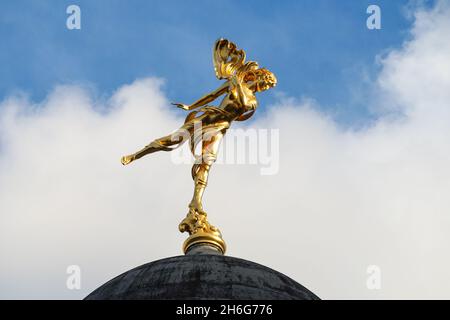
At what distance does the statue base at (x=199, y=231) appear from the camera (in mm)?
26922

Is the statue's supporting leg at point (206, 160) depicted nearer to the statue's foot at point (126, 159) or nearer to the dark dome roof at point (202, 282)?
the statue's foot at point (126, 159)

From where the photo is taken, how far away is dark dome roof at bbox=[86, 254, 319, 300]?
23.0 meters

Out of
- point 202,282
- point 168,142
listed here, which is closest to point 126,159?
point 168,142

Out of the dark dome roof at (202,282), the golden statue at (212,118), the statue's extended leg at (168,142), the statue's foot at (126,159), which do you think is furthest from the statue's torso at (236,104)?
the dark dome roof at (202,282)

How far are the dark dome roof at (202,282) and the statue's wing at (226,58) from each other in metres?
6.44

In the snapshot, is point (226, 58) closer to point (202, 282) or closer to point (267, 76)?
point (267, 76)

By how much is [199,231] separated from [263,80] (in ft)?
14.0

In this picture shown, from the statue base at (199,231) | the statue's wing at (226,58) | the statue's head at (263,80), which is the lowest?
the statue base at (199,231)

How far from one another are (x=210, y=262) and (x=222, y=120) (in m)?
5.43

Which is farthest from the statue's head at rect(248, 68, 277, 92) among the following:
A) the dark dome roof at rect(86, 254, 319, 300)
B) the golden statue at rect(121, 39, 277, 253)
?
the dark dome roof at rect(86, 254, 319, 300)

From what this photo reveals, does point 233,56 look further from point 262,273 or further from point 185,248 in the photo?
point 262,273
